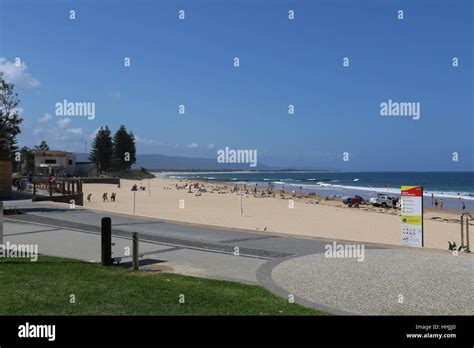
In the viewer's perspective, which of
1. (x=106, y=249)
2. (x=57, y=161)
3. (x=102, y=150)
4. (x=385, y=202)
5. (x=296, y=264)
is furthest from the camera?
(x=102, y=150)

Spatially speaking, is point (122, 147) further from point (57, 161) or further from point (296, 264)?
point (296, 264)

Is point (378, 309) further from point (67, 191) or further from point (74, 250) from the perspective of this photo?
point (67, 191)

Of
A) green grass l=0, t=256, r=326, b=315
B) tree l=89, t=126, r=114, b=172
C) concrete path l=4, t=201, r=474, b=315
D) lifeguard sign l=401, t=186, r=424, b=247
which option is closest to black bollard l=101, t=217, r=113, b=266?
green grass l=0, t=256, r=326, b=315

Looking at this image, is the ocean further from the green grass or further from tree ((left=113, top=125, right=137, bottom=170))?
the green grass

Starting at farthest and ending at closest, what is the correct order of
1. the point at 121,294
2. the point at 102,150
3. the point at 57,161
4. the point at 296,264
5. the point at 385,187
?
the point at 102,150 → the point at 385,187 → the point at 57,161 → the point at 296,264 → the point at 121,294

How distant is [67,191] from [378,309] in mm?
25720

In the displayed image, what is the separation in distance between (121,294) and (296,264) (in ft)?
Answer: 13.5

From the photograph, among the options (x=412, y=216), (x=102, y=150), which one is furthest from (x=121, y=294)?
(x=102, y=150)

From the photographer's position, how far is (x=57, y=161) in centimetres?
7531

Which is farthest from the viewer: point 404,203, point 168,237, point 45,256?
point 168,237

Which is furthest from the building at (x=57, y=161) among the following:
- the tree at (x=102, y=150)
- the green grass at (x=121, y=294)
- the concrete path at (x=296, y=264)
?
the green grass at (x=121, y=294)

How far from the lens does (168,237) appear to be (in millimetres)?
13211

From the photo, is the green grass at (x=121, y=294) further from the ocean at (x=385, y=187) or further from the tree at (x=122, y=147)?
the tree at (x=122, y=147)
